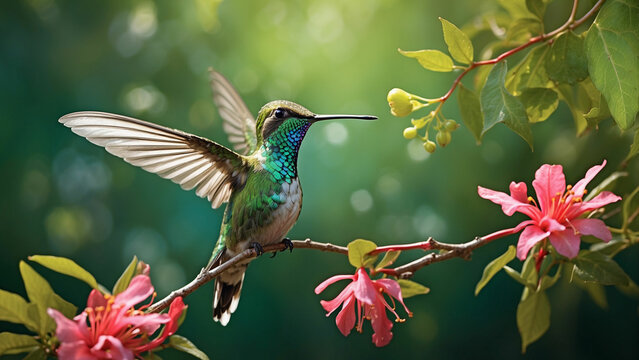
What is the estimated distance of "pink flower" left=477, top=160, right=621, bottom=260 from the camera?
458mm

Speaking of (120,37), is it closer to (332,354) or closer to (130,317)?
(332,354)

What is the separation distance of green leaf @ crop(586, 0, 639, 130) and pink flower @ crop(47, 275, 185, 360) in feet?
1.24

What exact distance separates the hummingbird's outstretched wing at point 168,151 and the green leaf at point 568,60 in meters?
0.35

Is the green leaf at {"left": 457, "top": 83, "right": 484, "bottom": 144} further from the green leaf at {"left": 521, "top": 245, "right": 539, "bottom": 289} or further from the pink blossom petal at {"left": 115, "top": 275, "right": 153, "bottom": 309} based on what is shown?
the pink blossom petal at {"left": 115, "top": 275, "right": 153, "bottom": 309}

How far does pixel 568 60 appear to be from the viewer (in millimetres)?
564

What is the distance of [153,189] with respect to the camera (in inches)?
51.2

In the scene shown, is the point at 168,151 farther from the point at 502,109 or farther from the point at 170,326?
Result: the point at 502,109

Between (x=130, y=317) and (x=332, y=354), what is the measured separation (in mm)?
826

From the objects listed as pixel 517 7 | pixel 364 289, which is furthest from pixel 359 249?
pixel 517 7

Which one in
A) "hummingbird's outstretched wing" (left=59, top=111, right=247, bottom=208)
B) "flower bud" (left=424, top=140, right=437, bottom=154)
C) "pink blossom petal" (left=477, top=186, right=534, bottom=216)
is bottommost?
"pink blossom petal" (left=477, top=186, right=534, bottom=216)

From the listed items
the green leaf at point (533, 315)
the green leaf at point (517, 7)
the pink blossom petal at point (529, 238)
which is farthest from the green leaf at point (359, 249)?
the green leaf at point (517, 7)

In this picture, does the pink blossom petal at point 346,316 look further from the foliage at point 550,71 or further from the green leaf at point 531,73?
the green leaf at point 531,73

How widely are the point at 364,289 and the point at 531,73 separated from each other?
30 centimetres

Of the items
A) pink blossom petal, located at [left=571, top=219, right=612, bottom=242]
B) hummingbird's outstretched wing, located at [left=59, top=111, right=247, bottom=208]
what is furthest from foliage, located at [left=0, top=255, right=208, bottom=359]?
pink blossom petal, located at [left=571, top=219, right=612, bottom=242]
